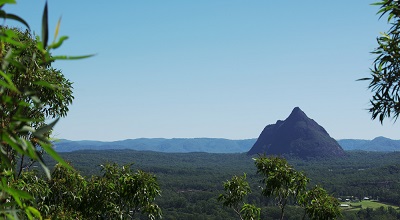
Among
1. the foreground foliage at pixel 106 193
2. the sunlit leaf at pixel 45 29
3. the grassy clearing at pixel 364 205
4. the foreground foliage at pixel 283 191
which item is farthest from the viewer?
the grassy clearing at pixel 364 205

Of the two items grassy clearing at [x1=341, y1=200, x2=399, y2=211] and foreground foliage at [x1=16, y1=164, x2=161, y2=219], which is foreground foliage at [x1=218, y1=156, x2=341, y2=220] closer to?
foreground foliage at [x1=16, y1=164, x2=161, y2=219]

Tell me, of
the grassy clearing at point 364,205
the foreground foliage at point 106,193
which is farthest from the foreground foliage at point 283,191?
the grassy clearing at point 364,205

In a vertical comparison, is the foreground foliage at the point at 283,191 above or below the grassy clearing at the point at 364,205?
above

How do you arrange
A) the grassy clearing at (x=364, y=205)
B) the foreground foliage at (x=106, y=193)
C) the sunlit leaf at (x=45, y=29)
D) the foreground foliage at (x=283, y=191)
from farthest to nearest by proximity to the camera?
1. the grassy clearing at (x=364, y=205)
2. the foreground foliage at (x=283, y=191)
3. the foreground foliage at (x=106, y=193)
4. the sunlit leaf at (x=45, y=29)

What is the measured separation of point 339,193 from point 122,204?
151m

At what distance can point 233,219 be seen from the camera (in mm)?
99000

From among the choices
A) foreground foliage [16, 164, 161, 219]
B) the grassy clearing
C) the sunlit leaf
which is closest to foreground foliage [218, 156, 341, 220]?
foreground foliage [16, 164, 161, 219]

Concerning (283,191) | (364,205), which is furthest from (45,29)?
(364,205)

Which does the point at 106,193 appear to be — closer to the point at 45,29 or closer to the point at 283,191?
the point at 283,191

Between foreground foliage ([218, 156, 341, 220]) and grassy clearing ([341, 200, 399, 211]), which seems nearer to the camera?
foreground foliage ([218, 156, 341, 220])

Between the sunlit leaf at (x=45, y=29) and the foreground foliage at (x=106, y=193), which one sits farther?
the foreground foliage at (x=106, y=193)

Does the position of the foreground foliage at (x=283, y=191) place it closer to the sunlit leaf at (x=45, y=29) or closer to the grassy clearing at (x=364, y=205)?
the sunlit leaf at (x=45, y=29)

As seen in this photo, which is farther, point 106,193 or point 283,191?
point 283,191

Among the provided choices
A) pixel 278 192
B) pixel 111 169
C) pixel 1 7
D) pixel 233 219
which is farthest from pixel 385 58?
pixel 233 219
